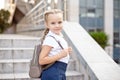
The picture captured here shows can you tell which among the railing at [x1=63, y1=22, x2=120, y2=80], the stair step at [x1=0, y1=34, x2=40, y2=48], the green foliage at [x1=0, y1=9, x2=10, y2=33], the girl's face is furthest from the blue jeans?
the green foliage at [x1=0, y1=9, x2=10, y2=33]

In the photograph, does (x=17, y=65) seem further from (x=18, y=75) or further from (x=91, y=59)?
(x=91, y=59)

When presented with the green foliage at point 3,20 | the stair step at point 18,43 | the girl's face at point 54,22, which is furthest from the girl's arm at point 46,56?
the green foliage at point 3,20

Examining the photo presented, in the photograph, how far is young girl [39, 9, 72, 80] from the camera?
319cm

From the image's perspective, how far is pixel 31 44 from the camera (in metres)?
7.12

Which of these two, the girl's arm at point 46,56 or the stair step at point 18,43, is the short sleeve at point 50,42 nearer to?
the girl's arm at point 46,56

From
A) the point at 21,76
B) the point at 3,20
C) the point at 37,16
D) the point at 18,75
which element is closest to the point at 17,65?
the point at 18,75

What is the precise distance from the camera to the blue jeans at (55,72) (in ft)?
10.5

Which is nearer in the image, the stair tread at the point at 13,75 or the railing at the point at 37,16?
the stair tread at the point at 13,75

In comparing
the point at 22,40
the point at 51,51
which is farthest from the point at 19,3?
the point at 51,51

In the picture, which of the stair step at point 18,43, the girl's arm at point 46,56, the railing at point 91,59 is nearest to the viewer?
the girl's arm at point 46,56

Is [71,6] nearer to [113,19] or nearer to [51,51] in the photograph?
[113,19]

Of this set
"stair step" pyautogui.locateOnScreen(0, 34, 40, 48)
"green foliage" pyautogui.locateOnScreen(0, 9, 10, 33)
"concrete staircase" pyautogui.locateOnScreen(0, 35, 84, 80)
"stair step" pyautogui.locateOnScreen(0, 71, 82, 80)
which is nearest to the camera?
"stair step" pyautogui.locateOnScreen(0, 71, 82, 80)

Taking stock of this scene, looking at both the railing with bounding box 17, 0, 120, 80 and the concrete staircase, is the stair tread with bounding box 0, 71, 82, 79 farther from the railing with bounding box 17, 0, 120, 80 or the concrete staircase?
the railing with bounding box 17, 0, 120, 80

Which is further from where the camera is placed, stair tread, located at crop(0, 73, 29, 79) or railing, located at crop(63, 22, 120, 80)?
stair tread, located at crop(0, 73, 29, 79)
